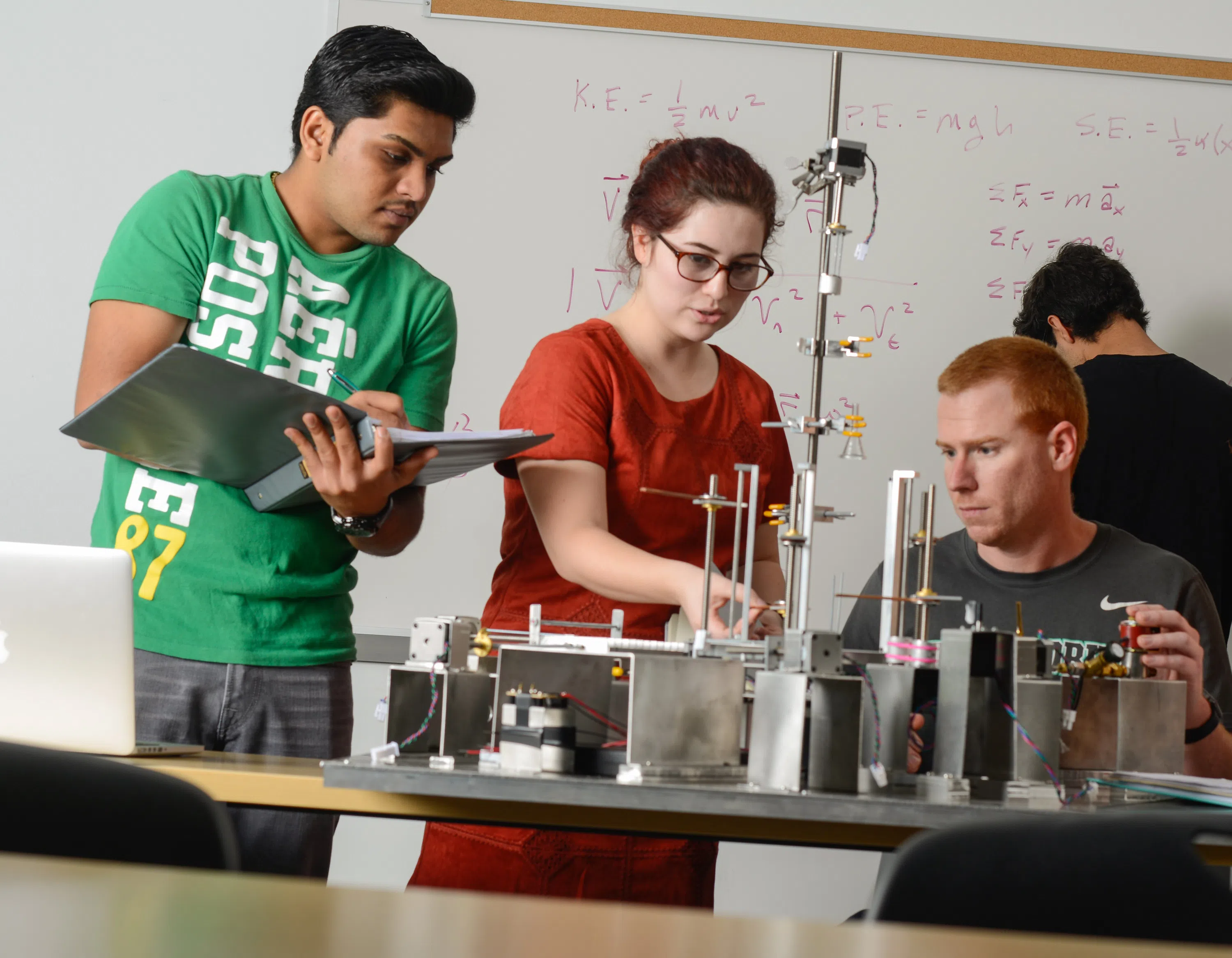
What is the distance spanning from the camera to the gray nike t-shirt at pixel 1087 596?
188 centimetres

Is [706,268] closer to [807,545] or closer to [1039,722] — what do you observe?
[807,545]

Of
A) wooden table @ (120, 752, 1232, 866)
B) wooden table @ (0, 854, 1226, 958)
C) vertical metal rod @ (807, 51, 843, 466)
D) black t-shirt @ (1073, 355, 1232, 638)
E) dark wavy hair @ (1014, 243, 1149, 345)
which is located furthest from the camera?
dark wavy hair @ (1014, 243, 1149, 345)

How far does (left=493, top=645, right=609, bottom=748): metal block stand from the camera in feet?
4.43

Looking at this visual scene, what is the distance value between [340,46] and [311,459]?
2.30 feet

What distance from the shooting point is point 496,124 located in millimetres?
3027

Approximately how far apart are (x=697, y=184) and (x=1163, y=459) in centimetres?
158

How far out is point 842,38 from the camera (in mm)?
3068

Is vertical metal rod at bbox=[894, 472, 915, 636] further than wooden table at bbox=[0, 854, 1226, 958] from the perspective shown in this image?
Yes

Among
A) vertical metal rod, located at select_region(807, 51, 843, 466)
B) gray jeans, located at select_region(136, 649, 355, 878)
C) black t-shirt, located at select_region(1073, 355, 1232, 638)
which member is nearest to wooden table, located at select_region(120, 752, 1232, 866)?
gray jeans, located at select_region(136, 649, 355, 878)

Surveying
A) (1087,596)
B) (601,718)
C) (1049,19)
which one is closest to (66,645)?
(601,718)

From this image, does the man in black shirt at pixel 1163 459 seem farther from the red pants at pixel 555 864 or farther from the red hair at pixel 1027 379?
the red pants at pixel 555 864

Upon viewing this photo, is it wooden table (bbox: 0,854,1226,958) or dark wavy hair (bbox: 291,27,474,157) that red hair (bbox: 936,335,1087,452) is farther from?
wooden table (bbox: 0,854,1226,958)

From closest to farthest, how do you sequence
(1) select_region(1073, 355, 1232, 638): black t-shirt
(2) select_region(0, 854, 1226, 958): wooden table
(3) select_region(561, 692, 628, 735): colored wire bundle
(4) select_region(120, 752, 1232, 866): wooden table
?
(2) select_region(0, 854, 1226, 958): wooden table → (4) select_region(120, 752, 1232, 866): wooden table → (3) select_region(561, 692, 628, 735): colored wire bundle → (1) select_region(1073, 355, 1232, 638): black t-shirt

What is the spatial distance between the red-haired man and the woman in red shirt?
365mm
